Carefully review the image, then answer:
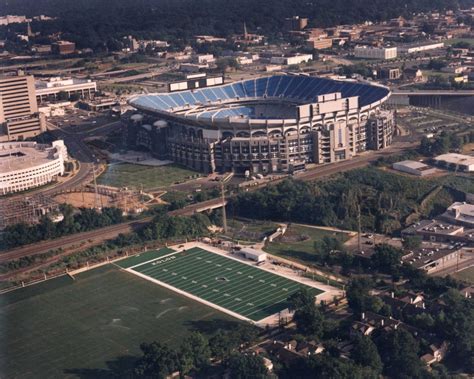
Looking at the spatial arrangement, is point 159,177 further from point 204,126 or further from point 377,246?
point 377,246

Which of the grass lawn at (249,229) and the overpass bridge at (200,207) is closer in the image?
the grass lawn at (249,229)

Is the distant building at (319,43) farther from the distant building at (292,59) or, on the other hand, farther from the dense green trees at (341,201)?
the dense green trees at (341,201)

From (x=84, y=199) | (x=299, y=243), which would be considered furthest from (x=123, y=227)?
(x=299, y=243)

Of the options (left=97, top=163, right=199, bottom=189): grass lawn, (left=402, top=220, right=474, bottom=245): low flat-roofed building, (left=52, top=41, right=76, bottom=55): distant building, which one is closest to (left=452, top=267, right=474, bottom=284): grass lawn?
(left=402, top=220, right=474, bottom=245): low flat-roofed building

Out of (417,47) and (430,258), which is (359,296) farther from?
(417,47)

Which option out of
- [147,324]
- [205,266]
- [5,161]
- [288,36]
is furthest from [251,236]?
[288,36]

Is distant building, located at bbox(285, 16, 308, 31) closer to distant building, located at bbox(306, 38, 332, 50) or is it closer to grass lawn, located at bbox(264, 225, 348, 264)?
distant building, located at bbox(306, 38, 332, 50)

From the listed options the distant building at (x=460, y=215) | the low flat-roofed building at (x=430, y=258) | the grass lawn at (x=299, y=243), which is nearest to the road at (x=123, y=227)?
the grass lawn at (x=299, y=243)
